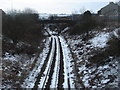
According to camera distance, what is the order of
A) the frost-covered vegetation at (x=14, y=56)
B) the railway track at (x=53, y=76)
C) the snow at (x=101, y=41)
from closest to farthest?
the railway track at (x=53, y=76) → the frost-covered vegetation at (x=14, y=56) → the snow at (x=101, y=41)

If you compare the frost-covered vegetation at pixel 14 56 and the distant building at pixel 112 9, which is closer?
the frost-covered vegetation at pixel 14 56

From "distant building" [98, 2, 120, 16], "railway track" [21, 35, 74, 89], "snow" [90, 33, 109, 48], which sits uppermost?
"distant building" [98, 2, 120, 16]

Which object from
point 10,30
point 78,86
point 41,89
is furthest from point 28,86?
point 10,30

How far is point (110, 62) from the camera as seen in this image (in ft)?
72.2

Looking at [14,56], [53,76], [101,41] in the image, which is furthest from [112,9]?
[53,76]

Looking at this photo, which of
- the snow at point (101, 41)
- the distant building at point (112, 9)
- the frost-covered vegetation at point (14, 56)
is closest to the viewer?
the frost-covered vegetation at point (14, 56)

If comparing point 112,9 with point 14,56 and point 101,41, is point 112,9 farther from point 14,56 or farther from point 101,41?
point 14,56

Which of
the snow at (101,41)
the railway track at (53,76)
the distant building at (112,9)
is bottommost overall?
the railway track at (53,76)

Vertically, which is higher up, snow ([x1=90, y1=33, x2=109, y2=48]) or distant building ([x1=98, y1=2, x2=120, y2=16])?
distant building ([x1=98, y1=2, x2=120, y2=16])

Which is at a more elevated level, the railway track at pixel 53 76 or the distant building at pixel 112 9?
the distant building at pixel 112 9

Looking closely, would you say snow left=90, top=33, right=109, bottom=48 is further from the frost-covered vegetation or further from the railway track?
the frost-covered vegetation

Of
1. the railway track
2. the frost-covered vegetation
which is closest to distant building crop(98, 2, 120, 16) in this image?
the frost-covered vegetation

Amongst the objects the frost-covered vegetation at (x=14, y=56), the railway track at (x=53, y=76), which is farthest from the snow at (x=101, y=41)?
the frost-covered vegetation at (x=14, y=56)

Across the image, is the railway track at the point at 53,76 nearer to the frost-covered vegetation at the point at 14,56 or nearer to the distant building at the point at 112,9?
the frost-covered vegetation at the point at 14,56
